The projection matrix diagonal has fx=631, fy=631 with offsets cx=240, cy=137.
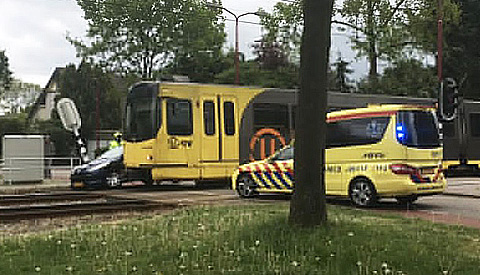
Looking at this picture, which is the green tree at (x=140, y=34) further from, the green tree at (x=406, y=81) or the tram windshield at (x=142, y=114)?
the tram windshield at (x=142, y=114)

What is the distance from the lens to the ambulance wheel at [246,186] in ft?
53.2

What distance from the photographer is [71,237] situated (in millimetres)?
8531

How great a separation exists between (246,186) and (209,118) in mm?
4125

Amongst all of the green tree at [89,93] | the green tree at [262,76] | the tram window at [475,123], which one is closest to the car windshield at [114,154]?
the tram window at [475,123]

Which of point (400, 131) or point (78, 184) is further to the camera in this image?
point (78, 184)

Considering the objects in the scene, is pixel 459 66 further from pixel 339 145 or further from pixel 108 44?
pixel 339 145

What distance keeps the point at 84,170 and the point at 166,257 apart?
1467 cm

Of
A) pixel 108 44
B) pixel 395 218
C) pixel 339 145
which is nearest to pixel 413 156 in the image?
pixel 339 145

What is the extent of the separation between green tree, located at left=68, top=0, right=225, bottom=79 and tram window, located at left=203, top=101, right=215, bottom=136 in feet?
92.0

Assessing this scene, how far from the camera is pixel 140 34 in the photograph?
1871 inches

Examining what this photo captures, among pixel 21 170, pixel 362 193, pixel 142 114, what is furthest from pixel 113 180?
pixel 362 193

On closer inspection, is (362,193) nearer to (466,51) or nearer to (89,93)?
(466,51)

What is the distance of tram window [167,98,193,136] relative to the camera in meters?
19.2

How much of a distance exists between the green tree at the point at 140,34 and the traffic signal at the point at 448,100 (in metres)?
30.7
